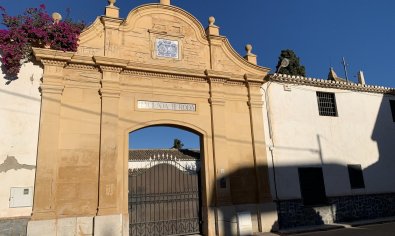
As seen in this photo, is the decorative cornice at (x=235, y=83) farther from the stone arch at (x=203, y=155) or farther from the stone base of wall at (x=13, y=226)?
the stone base of wall at (x=13, y=226)

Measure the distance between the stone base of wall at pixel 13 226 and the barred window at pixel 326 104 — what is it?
11.0m

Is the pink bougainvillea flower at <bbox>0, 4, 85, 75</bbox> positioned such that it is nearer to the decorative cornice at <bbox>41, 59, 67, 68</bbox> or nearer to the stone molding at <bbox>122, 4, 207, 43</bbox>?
the decorative cornice at <bbox>41, 59, 67, 68</bbox>

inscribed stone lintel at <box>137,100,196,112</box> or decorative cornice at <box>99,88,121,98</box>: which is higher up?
decorative cornice at <box>99,88,121,98</box>

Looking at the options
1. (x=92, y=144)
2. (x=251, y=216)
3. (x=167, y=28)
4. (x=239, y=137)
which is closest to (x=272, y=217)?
(x=251, y=216)

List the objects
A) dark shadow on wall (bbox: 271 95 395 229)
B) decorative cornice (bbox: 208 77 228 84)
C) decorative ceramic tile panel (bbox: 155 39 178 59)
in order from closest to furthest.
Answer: decorative ceramic tile panel (bbox: 155 39 178 59) → decorative cornice (bbox: 208 77 228 84) → dark shadow on wall (bbox: 271 95 395 229)

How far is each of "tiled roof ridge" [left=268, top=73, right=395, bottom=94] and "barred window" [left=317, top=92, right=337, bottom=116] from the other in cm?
40

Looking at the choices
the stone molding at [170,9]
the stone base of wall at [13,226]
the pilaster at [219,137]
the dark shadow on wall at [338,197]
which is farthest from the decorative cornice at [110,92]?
the dark shadow on wall at [338,197]

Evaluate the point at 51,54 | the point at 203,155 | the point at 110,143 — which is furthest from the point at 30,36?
the point at 203,155

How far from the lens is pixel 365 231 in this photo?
10188 mm

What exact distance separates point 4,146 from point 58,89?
78.7 inches

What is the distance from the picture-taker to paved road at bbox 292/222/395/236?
9.74 m

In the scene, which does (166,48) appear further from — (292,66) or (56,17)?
(292,66)

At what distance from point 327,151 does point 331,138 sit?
596mm

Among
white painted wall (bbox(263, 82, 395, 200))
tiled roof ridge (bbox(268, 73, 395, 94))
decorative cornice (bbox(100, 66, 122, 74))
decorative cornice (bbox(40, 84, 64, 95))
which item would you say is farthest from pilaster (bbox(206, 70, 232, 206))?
decorative cornice (bbox(40, 84, 64, 95))
